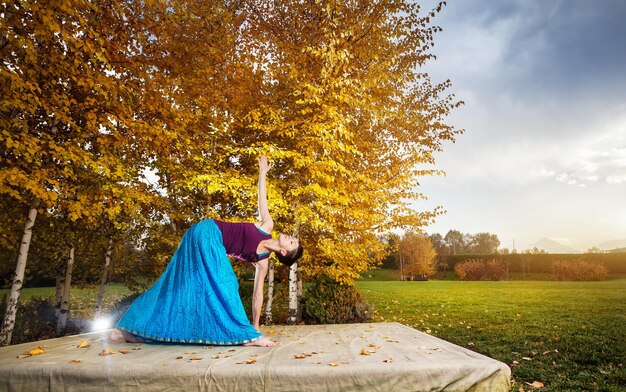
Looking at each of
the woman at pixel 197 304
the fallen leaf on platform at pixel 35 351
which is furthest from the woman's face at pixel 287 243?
the fallen leaf on platform at pixel 35 351

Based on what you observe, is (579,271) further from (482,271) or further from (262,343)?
(262,343)

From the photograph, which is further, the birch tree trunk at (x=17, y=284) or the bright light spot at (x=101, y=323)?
the bright light spot at (x=101, y=323)

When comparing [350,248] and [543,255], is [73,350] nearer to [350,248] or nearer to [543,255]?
[350,248]

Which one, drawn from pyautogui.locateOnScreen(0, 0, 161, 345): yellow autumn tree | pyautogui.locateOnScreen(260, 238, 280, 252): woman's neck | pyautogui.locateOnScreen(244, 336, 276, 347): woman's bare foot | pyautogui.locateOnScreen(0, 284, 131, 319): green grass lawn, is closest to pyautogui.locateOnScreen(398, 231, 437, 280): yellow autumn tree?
pyautogui.locateOnScreen(0, 284, 131, 319): green grass lawn

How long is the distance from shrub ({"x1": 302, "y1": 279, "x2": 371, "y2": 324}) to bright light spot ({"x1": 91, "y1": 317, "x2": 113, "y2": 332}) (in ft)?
18.8

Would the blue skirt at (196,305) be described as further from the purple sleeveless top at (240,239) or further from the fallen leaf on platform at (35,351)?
the fallen leaf on platform at (35,351)

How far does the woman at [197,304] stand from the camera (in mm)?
3586

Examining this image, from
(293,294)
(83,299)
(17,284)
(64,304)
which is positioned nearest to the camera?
(17,284)

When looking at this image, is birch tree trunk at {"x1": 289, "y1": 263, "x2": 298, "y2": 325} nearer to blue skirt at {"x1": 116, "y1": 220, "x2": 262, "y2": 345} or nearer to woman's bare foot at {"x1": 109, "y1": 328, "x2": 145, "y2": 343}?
blue skirt at {"x1": 116, "y1": 220, "x2": 262, "y2": 345}

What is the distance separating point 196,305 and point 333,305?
6635 millimetres

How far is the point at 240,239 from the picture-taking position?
13.2 ft

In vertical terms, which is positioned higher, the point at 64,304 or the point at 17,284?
the point at 17,284

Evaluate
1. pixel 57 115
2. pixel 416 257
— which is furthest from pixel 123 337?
pixel 416 257

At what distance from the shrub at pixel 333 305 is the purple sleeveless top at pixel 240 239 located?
6.17m
